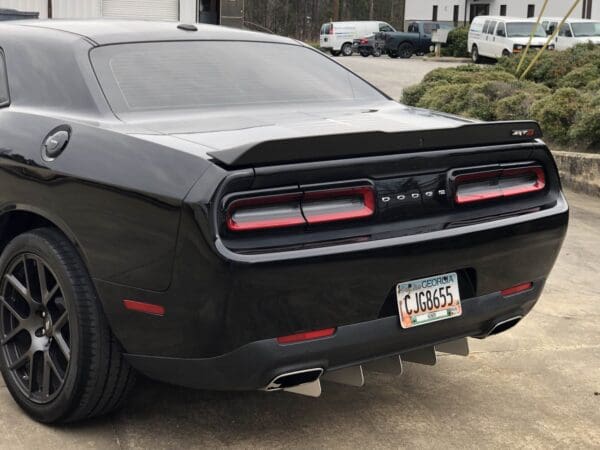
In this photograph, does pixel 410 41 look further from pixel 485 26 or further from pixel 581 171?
pixel 581 171

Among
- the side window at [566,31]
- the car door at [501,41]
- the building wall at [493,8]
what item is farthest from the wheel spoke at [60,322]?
the building wall at [493,8]

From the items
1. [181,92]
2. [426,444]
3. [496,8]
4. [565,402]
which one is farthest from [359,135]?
[496,8]

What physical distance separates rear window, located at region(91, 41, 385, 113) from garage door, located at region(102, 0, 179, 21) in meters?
19.8

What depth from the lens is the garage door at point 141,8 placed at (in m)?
23.9

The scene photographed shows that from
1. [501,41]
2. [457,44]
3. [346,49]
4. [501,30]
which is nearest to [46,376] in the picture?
[501,41]

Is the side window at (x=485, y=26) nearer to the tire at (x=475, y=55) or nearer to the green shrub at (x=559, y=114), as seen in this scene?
the tire at (x=475, y=55)

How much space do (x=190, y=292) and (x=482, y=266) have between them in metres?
1.15

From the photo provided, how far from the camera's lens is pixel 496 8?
51250 mm

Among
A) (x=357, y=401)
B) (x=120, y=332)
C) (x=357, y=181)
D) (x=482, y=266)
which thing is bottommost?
(x=357, y=401)

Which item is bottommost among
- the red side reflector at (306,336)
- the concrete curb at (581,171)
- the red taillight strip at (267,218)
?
the concrete curb at (581,171)

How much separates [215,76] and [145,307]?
1.33m

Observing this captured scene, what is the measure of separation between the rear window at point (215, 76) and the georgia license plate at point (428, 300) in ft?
3.84

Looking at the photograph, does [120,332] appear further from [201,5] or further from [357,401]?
[201,5]

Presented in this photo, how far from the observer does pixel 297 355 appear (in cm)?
296
